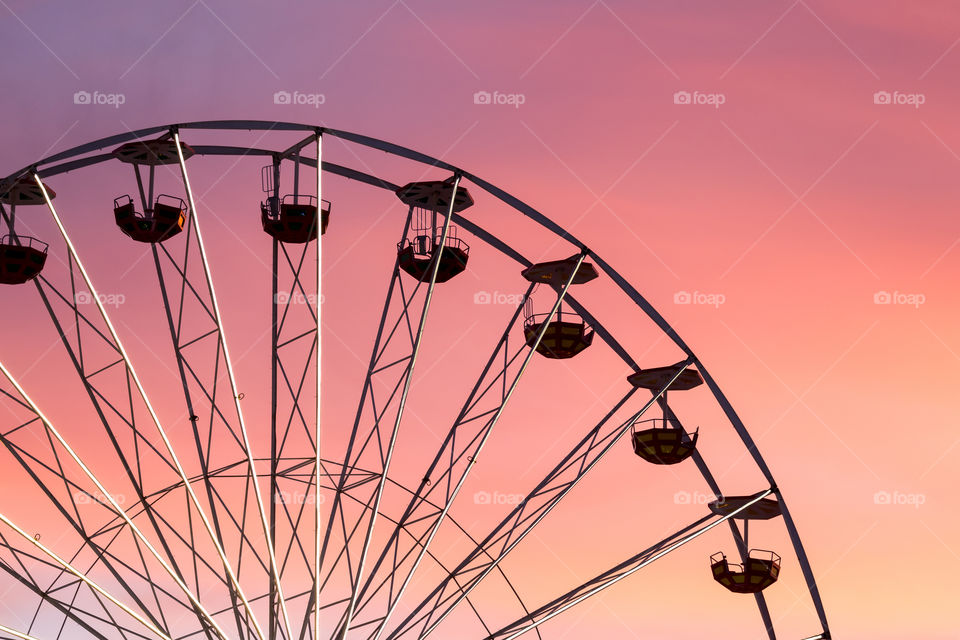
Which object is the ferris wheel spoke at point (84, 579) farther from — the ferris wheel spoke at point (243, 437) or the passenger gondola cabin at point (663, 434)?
the passenger gondola cabin at point (663, 434)

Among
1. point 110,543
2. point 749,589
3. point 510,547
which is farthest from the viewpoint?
point 749,589

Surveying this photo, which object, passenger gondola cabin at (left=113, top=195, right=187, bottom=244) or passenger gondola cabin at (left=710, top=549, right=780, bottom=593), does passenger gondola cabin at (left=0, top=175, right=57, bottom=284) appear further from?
passenger gondola cabin at (left=710, top=549, right=780, bottom=593)

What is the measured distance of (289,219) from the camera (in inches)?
1123

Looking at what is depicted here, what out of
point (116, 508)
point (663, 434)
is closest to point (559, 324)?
point (663, 434)

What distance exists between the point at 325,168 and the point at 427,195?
283cm

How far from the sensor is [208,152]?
28.6 m

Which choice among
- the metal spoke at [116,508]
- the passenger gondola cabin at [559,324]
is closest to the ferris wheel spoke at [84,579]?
the metal spoke at [116,508]

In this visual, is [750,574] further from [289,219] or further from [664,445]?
[289,219]

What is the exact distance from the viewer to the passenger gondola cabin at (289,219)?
28.5 meters

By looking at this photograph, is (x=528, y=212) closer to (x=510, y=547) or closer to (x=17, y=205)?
(x=510, y=547)

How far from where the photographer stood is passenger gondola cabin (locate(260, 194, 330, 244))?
93.7 feet

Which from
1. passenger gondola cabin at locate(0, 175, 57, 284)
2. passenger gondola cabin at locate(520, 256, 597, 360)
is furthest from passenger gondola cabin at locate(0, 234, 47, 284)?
passenger gondola cabin at locate(520, 256, 597, 360)

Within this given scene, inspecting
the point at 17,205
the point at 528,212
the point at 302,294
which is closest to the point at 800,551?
the point at 528,212

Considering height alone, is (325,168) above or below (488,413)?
above
